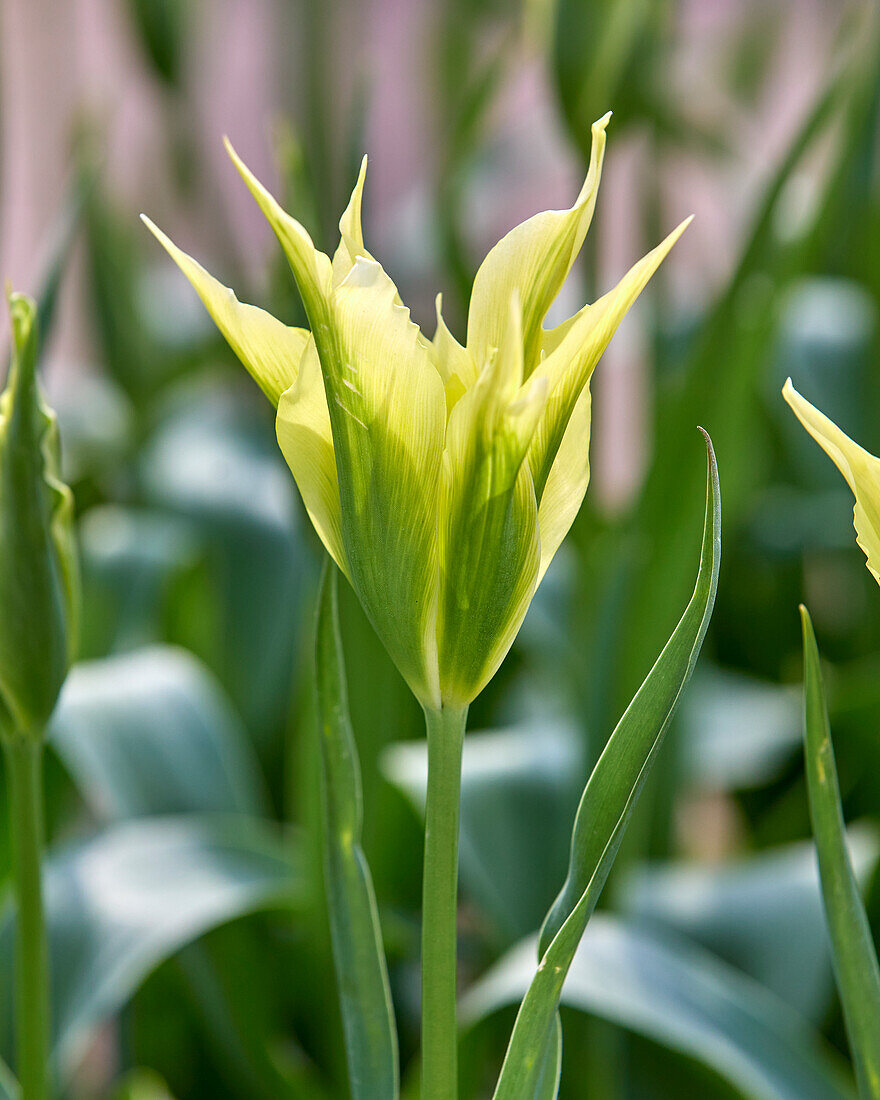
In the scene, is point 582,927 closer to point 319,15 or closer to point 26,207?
point 319,15

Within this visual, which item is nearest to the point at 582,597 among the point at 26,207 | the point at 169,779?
the point at 169,779

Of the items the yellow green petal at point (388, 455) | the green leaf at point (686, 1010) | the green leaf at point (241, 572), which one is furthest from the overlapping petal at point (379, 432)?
the green leaf at point (241, 572)

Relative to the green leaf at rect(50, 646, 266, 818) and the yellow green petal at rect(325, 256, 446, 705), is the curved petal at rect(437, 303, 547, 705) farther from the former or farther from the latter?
the green leaf at rect(50, 646, 266, 818)

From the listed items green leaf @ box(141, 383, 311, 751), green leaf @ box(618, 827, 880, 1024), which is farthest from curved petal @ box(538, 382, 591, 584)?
green leaf @ box(141, 383, 311, 751)

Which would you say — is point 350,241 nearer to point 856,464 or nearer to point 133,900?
point 856,464

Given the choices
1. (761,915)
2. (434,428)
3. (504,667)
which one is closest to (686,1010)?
(761,915)
